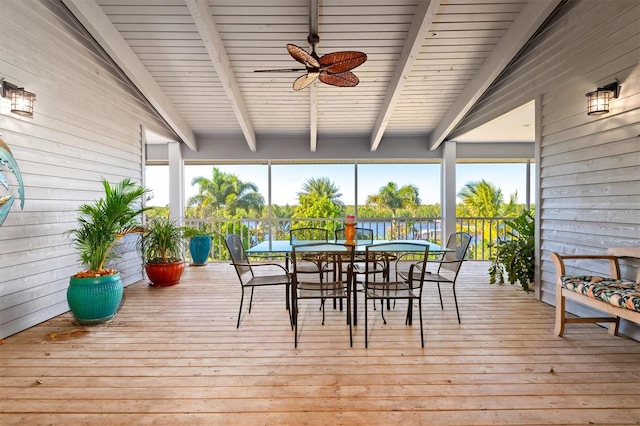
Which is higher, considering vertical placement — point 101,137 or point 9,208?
point 101,137

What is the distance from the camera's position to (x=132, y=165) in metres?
5.02

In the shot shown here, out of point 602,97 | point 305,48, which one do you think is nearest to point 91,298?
point 305,48

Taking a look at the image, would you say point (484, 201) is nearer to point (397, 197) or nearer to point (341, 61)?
point (397, 197)

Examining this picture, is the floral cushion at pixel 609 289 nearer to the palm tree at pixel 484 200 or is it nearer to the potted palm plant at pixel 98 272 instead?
the potted palm plant at pixel 98 272

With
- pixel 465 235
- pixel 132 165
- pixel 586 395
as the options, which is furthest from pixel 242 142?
pixel 586 395

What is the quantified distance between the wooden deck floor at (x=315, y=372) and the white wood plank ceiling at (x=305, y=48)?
2993 millimetres

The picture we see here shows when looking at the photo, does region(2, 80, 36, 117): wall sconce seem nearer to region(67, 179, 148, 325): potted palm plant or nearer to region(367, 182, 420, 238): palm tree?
region(67, 179, 148, 325): potted palm plant

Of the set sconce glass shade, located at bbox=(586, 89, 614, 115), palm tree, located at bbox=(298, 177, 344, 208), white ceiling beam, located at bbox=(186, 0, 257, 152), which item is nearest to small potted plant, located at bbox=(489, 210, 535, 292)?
sconce glass shade, located at bbox=(586, 89, 614, 115)

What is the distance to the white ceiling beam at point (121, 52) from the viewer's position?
130 inches

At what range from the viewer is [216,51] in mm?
3908

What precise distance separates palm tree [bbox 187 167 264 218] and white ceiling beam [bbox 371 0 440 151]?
17.2ft

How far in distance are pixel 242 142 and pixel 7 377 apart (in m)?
5.05

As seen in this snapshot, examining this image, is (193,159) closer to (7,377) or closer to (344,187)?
(344,187)

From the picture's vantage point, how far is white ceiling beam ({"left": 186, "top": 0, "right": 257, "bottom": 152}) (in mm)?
3377
